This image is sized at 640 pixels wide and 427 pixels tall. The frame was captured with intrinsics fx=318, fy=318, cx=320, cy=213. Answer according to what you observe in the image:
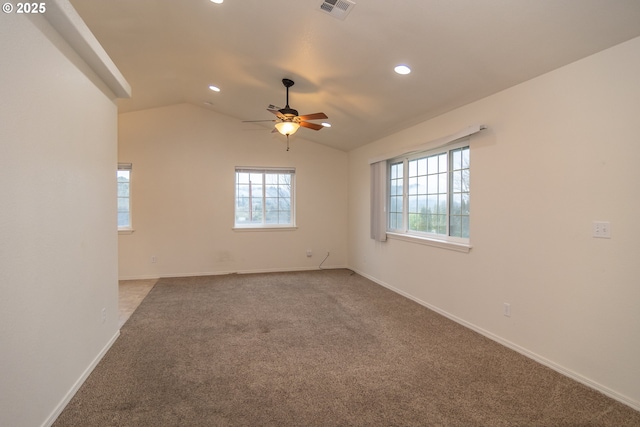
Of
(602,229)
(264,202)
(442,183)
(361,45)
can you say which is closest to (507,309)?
(602,229)

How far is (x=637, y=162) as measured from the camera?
206 cm

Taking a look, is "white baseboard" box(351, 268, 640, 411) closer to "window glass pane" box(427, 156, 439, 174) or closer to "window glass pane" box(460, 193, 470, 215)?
"window glass pane" box(460, 193, 470, 215)

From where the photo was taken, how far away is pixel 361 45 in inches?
109

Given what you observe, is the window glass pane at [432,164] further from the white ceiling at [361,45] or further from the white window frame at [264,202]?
the white window frame at [264,202]

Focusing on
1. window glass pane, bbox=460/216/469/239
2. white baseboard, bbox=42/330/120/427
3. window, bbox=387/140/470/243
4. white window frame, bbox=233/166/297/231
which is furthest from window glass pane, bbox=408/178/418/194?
white baseboard, bbox=42/330/120/427

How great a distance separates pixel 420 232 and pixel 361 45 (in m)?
2.64

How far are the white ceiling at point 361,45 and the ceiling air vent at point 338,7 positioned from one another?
6 cm

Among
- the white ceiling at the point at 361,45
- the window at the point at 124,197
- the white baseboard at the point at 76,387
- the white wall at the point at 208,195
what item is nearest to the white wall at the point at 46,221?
the white baseboard at the point at 76,387

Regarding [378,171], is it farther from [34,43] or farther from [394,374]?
[34,43]

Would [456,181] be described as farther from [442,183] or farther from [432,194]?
[432,194]

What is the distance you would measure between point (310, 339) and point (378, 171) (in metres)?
3.07

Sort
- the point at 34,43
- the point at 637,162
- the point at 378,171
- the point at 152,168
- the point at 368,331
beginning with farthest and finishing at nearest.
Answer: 1. the point at 152,168
2. the point at 378,171
3. the point at 368,331
4. the point at 637,162
5. the point at 34,43

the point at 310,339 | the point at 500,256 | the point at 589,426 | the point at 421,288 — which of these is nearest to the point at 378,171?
the point at 421,288

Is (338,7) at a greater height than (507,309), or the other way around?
(338,7)
